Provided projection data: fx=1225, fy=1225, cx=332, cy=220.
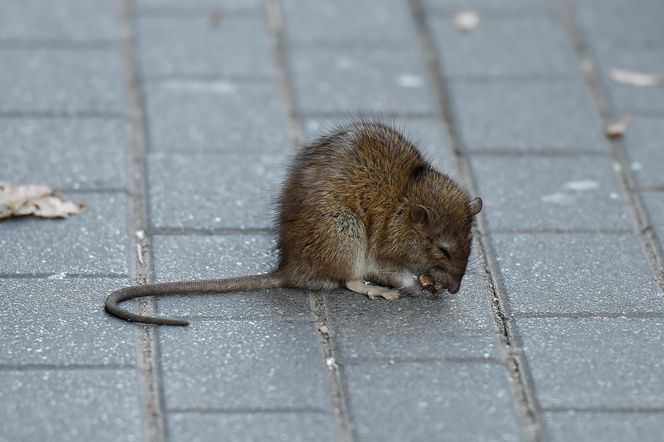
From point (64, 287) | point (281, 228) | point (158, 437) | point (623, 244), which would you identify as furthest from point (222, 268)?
point (623, 244)

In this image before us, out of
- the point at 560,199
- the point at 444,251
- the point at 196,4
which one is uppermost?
the point at 196,4

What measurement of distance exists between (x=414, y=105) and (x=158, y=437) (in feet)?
11.0

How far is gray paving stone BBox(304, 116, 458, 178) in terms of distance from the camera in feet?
22.4

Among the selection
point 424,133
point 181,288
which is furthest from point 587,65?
point 181,288

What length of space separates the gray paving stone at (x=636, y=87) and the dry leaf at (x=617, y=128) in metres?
0.11

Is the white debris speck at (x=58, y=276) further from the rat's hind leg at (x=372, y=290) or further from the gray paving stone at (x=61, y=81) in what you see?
the gray paving stone at (x=61, y=81)

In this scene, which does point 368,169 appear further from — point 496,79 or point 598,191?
point 496,79

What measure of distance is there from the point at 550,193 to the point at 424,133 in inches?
36.2

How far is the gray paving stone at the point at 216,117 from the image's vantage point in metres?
6.89

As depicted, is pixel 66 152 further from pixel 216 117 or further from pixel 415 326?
pixel 415 326

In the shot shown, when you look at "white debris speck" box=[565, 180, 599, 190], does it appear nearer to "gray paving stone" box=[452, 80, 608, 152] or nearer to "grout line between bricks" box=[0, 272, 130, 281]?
"gray paving stone" box=[452, 80, 608, 152]

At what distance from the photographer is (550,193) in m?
6.53

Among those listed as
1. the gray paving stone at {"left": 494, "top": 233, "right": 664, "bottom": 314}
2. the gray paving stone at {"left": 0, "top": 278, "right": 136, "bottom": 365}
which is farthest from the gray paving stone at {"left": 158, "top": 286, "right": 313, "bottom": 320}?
the gray paving stone at {"left": 494, "top": 233, "right": 664, "bottom": 314}

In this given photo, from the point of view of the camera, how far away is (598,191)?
6.57 m
